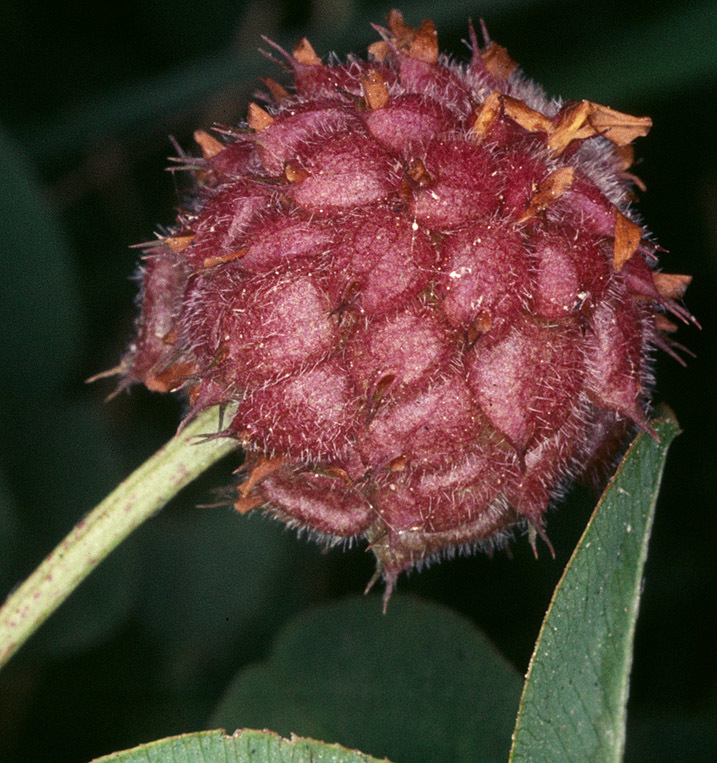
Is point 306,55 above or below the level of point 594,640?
above

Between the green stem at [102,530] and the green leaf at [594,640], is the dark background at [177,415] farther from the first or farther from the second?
the green leaf at [594,640]

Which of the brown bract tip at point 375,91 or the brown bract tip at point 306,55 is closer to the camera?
the brown bract tip at point 375,91

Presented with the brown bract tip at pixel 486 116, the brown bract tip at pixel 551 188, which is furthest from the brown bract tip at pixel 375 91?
the brown bract tip at pixel 551 188

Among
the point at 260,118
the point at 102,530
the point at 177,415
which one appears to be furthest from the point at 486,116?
the point at 177,415

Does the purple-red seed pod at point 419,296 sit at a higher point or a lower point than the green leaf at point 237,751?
higher

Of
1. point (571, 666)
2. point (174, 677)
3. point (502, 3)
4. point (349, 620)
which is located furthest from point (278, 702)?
point (502, 3)

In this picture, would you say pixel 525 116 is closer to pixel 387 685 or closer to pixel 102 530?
pixel 102 530
